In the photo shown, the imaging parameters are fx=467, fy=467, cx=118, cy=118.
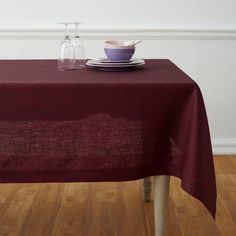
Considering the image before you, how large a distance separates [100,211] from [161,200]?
0.65m

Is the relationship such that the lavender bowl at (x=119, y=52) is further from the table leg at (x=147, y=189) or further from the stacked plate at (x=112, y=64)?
the table leg at (x=147, y=189)

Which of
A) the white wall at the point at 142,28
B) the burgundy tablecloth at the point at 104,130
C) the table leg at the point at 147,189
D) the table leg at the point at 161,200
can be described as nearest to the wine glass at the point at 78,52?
the burgundy tablecloth at the point at 104,130

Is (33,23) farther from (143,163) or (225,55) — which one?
(143,163)

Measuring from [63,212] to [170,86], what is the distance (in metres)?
1.00

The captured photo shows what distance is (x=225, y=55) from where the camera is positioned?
10.2ft

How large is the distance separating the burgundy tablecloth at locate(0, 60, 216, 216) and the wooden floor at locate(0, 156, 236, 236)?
1.68 ft

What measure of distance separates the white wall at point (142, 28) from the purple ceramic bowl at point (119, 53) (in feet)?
3.90

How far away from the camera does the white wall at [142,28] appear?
3021mm

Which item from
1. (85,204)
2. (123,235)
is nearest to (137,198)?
(85,204)

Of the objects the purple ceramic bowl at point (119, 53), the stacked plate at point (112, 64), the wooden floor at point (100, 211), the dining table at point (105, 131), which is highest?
the purple ceramic bowl at point (119, 53)

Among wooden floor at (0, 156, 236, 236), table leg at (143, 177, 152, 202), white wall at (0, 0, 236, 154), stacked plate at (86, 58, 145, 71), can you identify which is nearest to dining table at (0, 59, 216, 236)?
stacked plate at (86, 58, 145, 71)

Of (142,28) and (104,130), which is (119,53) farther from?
(142,28)

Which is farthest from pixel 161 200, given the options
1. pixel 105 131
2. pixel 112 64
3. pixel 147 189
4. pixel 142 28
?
pixel 142 28

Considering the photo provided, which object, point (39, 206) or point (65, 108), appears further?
point (39, 206)
